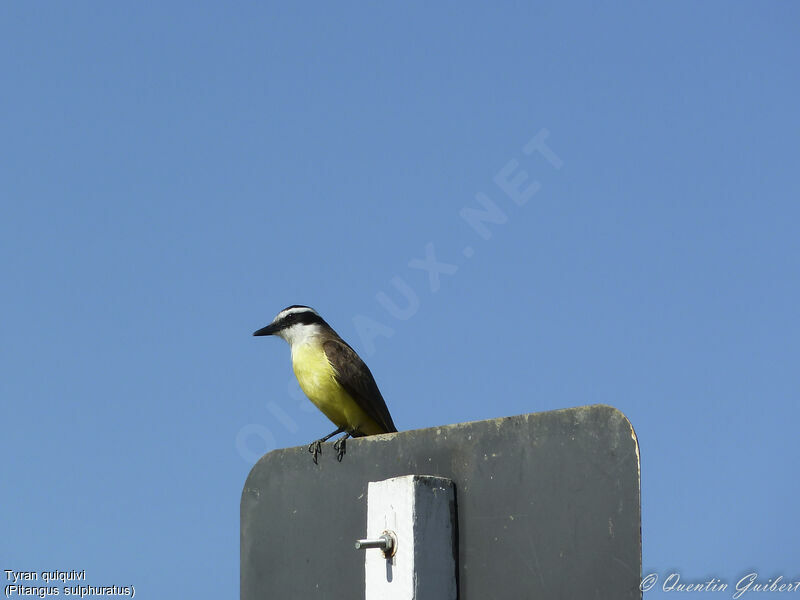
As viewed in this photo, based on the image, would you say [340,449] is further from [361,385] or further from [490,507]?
[361,385]

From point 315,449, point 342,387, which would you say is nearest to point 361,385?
point 342,387

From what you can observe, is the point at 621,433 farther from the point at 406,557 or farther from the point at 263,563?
the point at 263,563

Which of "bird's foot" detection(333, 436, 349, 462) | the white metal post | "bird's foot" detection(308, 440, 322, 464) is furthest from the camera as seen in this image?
"bird's foot" detection(308, 440, 322, 464)

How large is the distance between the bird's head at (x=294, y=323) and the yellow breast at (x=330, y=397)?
32.7 inches

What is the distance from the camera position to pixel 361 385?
7.89 meters

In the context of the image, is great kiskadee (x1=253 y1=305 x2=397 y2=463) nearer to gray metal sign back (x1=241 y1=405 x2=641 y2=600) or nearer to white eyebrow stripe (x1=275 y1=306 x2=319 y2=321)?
white eyebrow stripe (x1=275 y1=306 x2=319 y2=321)

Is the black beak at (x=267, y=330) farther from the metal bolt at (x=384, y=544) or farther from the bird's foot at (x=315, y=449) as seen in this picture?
the metal bolt at (x=384, y=544)

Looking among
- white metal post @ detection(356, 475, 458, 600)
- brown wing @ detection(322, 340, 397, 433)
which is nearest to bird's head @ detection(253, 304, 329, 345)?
brown wing @ detection(322, 340, 397, 433)

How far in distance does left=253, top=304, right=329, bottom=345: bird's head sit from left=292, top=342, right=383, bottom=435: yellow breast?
0.83 meters

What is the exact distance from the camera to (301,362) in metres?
8.21

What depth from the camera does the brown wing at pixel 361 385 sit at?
7848mm

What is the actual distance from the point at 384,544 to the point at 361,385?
436 centimetres

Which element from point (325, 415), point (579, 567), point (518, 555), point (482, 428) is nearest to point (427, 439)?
point (482, 428)

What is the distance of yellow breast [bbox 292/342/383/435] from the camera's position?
7875 millimetres
